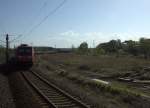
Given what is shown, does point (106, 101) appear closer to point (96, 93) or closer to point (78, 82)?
point (96, 93)

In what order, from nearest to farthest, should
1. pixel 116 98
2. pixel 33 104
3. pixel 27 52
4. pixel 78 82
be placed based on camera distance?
1. pixel 33 104
2. pixel 116 98
3. pixel 78 82
4. pixel 27 52

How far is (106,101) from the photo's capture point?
11781 mm

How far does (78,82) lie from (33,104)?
25.6ft

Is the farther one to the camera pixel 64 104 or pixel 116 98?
pixel 116 98

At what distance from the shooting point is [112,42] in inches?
6570

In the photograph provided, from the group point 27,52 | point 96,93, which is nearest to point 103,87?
point 96,93

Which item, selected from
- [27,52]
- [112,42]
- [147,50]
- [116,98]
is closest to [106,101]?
[116,98]

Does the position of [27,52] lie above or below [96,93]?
above

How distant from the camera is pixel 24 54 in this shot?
32.5 metres

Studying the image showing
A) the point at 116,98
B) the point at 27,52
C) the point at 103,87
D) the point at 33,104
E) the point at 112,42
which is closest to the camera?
the point at 33,104

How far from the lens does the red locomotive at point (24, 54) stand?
32219 millimetres

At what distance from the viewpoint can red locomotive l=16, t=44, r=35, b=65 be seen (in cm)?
3222

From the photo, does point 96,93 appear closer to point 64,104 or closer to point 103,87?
point 103,87

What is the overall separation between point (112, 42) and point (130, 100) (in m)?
157
